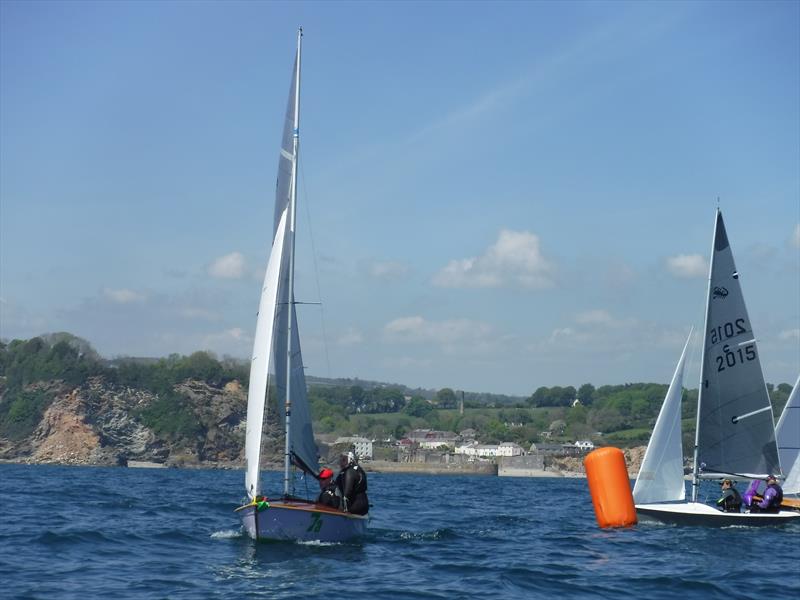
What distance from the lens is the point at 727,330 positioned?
31.3 meters

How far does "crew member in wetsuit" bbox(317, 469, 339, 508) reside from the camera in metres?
24.4

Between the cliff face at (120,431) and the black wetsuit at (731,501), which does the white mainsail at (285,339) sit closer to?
the black wetsuit at (731,501)

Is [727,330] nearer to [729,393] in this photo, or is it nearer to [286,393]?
[729,393]

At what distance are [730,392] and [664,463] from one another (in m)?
3.34

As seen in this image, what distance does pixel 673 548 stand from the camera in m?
24.3

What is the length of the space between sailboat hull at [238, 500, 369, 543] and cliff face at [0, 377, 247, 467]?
139635 millimetres

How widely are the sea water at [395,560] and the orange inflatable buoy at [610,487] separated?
43 cm

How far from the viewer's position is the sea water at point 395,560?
18391mm

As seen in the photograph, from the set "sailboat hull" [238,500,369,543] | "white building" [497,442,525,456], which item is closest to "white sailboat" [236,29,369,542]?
"sailboat hull" [238,500,369,543]

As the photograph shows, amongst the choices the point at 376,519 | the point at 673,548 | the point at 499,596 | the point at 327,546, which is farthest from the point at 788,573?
the point at 376,519

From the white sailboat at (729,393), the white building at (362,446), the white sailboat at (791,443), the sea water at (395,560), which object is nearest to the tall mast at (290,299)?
the sea water at (395,560)

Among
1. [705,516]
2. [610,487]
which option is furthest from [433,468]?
[610,487]

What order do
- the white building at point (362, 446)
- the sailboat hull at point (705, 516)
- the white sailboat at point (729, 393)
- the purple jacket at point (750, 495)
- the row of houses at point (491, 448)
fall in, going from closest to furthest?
the sailboat hull at point (705, 516) → the purple jacket at point (750, 495) → the white sailboat at point (729, 393) → the white building at point (362, 446) → the row of houses at point (491, 448)

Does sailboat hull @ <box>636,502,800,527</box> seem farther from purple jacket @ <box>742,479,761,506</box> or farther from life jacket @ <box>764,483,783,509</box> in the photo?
purple jacket @ <box>742,479,761,506</box>
